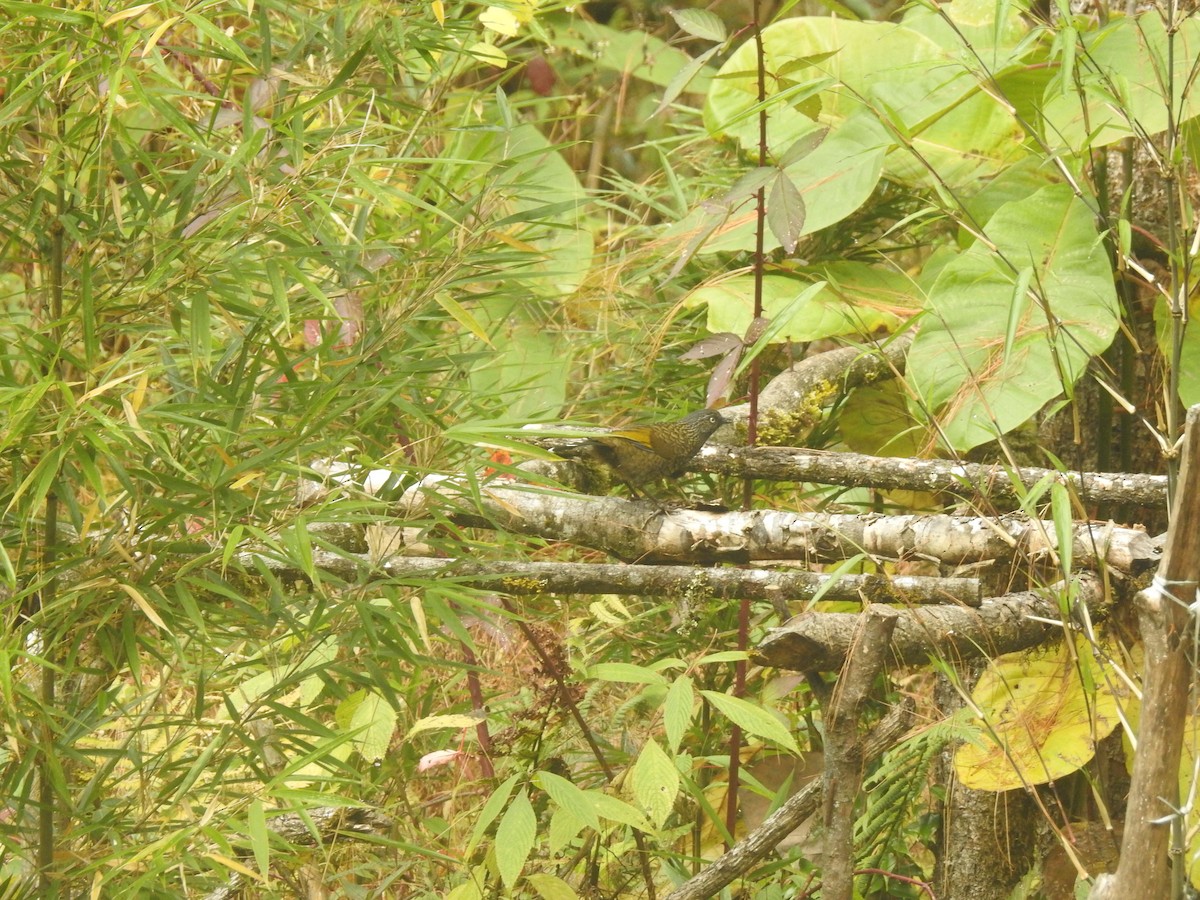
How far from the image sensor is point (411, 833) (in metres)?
1.74

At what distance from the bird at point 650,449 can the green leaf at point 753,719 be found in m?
0.41

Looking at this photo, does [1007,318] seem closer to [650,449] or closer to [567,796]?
[650,449]

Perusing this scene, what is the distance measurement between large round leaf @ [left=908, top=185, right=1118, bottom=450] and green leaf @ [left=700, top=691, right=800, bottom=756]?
56cm

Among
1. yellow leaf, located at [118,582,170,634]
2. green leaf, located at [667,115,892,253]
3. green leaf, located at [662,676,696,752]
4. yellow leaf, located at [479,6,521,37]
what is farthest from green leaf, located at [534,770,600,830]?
yellow leaf, located at [479,6,521,37]

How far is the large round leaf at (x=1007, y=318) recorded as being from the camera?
5.70 feet

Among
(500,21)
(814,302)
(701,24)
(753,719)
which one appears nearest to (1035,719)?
(753,719)

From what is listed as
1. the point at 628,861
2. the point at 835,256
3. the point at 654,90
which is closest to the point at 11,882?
the point at 628,861

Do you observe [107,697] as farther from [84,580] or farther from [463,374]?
[463,374]

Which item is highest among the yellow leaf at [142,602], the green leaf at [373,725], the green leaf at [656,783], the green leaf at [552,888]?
the yellow leaf at [142,602]

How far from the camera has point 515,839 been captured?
1348mm

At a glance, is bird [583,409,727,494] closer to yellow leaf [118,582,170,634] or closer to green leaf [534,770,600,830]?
green leaf [534,770,600,830]

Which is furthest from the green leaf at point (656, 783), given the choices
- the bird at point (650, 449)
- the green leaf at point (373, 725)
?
the bird at point (650, 449)

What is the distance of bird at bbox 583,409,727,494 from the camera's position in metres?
1.68

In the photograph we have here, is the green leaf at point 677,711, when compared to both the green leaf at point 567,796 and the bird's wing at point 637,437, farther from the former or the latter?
the bird's wing at point 637,437
